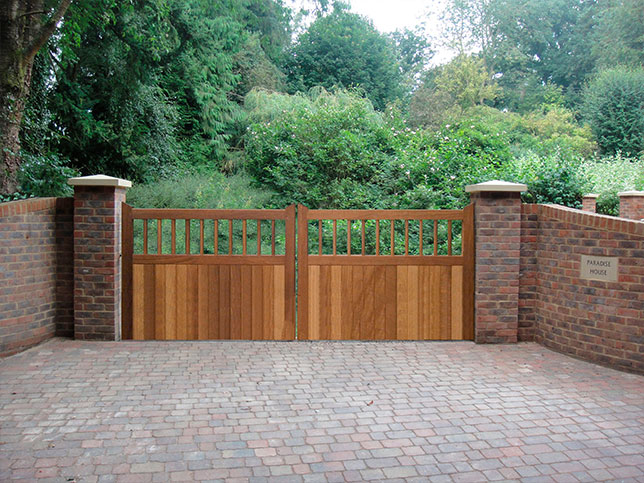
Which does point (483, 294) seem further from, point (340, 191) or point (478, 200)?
point (340, 191)

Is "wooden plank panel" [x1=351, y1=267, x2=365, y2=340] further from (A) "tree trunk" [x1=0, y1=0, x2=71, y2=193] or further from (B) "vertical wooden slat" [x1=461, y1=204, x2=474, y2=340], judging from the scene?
(A) "tree trunk" [x1=0, y1=0, x2=71, y2=193]

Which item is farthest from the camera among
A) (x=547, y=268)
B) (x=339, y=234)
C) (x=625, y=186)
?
(x=625, y=186)

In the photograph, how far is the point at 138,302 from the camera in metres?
6.38

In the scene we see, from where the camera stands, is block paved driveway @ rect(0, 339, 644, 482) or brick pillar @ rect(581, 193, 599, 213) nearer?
block paved driveway @ rect(0, 339, 644, 482)

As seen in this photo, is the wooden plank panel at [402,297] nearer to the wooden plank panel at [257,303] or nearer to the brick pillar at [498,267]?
the brick pillar at [498,267]

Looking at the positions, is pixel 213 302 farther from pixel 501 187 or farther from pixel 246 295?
pixel 501 187

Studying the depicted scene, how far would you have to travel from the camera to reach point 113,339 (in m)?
6.30

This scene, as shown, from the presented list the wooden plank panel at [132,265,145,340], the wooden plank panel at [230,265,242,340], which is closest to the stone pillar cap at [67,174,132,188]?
the wooden plank panel at [132,265,145,340]

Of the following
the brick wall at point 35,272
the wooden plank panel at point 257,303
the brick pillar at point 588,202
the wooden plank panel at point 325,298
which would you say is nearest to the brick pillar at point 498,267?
the wooden plank panel at point 325,298

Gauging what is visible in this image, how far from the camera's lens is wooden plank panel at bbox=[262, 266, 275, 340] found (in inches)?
250

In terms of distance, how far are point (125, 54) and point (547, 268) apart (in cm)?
1023

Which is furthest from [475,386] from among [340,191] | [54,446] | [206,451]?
[340,191]

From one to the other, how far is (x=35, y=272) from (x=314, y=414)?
377 cm

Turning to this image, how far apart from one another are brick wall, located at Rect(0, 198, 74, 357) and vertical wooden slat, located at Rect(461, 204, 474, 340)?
14.9 ft
